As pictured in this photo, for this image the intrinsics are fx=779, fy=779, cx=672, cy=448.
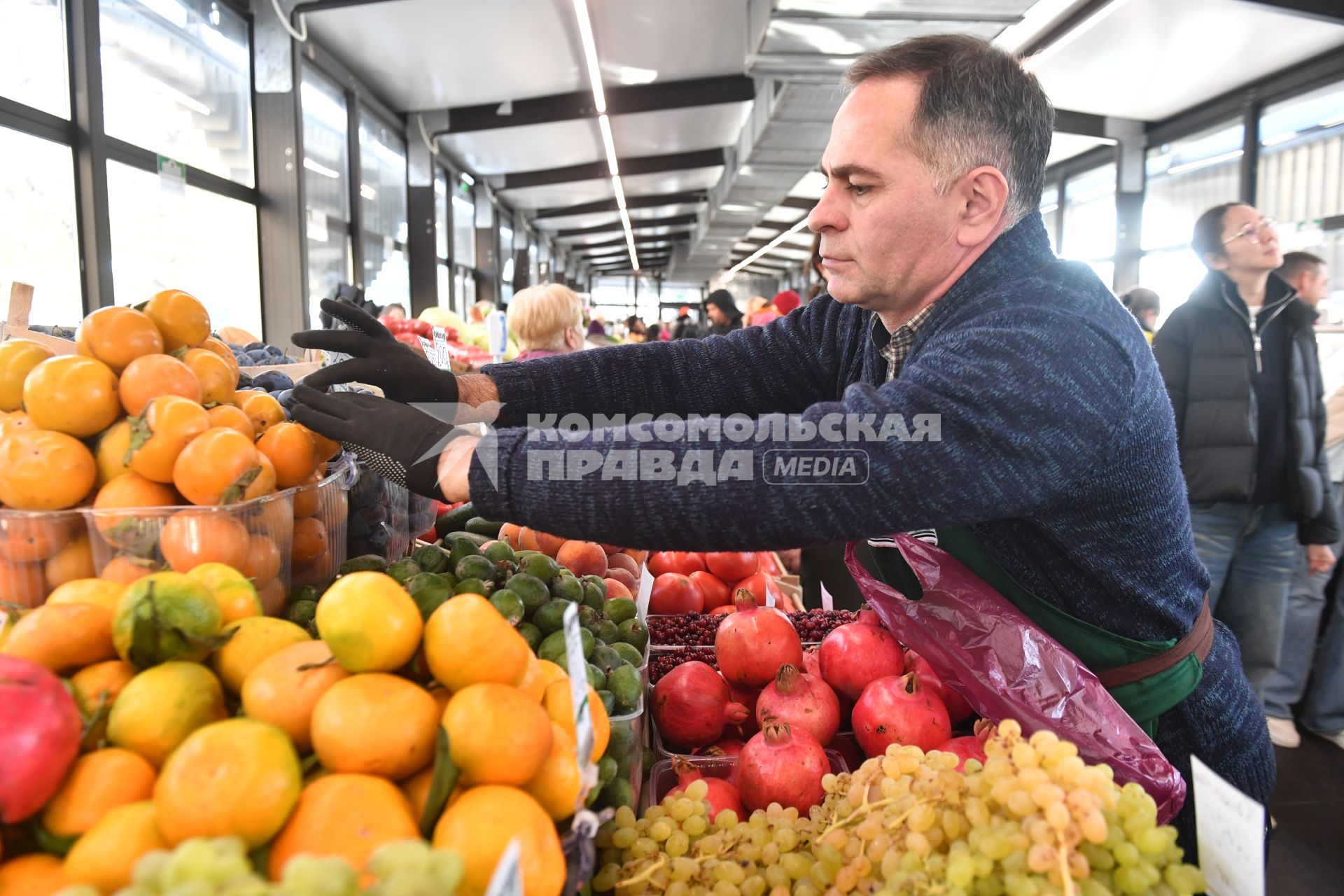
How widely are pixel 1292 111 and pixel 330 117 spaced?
7617 mm

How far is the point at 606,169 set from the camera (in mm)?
11078

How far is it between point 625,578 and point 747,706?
483mm

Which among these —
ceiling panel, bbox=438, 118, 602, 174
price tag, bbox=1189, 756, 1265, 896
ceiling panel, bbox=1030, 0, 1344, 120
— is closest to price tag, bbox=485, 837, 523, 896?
price tag, bbox=1189, 756, 1265, 896

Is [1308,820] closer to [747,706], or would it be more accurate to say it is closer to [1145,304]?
[747,706]

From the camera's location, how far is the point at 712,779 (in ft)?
3.66

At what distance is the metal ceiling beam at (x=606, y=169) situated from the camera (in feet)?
36.2

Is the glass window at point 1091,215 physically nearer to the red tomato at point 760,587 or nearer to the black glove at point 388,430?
the red tomato at point 760,587

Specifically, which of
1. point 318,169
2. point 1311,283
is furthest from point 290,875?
point 318,169

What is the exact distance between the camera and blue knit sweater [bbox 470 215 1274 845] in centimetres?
86

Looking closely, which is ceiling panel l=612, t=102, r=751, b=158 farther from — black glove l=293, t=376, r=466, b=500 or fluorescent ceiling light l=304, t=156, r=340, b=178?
black glove l=293, t=376, r=466, b=500

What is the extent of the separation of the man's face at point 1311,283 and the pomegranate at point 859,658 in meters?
3.08

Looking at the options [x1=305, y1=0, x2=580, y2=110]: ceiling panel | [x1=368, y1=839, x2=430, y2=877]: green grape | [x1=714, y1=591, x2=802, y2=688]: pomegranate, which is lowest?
[x1=714, y1=591, x2=802, y2=688]: pomegranate

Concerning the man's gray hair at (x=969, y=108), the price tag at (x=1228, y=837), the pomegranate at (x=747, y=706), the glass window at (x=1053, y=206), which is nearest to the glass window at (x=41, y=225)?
the pomegranate at (x=747, y=706)

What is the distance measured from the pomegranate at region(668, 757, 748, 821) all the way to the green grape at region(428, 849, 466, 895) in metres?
0.54
